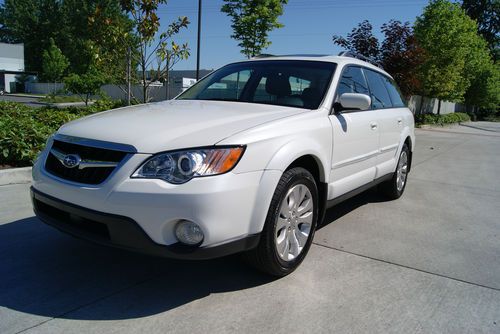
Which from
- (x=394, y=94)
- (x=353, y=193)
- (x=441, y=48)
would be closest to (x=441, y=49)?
(x=441, y=48)

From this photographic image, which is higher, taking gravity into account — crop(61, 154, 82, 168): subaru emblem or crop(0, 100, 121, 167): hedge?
crop(61, 154, 82, 168): subaru emblem

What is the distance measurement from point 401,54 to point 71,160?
18.1 metres

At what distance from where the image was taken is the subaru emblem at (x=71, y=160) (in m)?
2.87

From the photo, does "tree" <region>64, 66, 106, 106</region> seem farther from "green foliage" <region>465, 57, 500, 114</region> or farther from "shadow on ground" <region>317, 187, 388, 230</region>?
"green foliage" <region>465, 57, 500, 114</region>

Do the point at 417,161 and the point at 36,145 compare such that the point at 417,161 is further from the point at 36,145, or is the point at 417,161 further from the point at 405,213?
the point at 36,145

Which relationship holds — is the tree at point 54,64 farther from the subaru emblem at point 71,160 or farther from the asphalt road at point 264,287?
the subaru emblem at point 71,160

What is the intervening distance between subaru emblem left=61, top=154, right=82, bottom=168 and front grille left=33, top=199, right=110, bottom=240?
12.6 inches

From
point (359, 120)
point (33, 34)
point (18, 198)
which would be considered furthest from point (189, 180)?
point (33, 34)

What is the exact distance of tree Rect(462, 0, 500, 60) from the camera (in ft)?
189

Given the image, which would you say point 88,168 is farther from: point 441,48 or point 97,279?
point 441,48

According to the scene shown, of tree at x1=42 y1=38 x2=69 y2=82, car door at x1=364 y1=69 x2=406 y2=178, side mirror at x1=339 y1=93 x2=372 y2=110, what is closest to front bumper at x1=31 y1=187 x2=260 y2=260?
side mirror at x1=339 y1=93 x2=372 y2=110

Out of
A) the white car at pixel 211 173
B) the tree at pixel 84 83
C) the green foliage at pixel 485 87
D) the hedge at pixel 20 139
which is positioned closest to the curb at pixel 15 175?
the hedge at pixel 20 139

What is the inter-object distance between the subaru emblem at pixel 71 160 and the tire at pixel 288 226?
130 cm

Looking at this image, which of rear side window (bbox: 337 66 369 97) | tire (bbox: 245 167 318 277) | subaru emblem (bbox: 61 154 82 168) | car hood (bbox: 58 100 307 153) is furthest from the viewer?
rear side window (bbox: 337 66 369 97)
